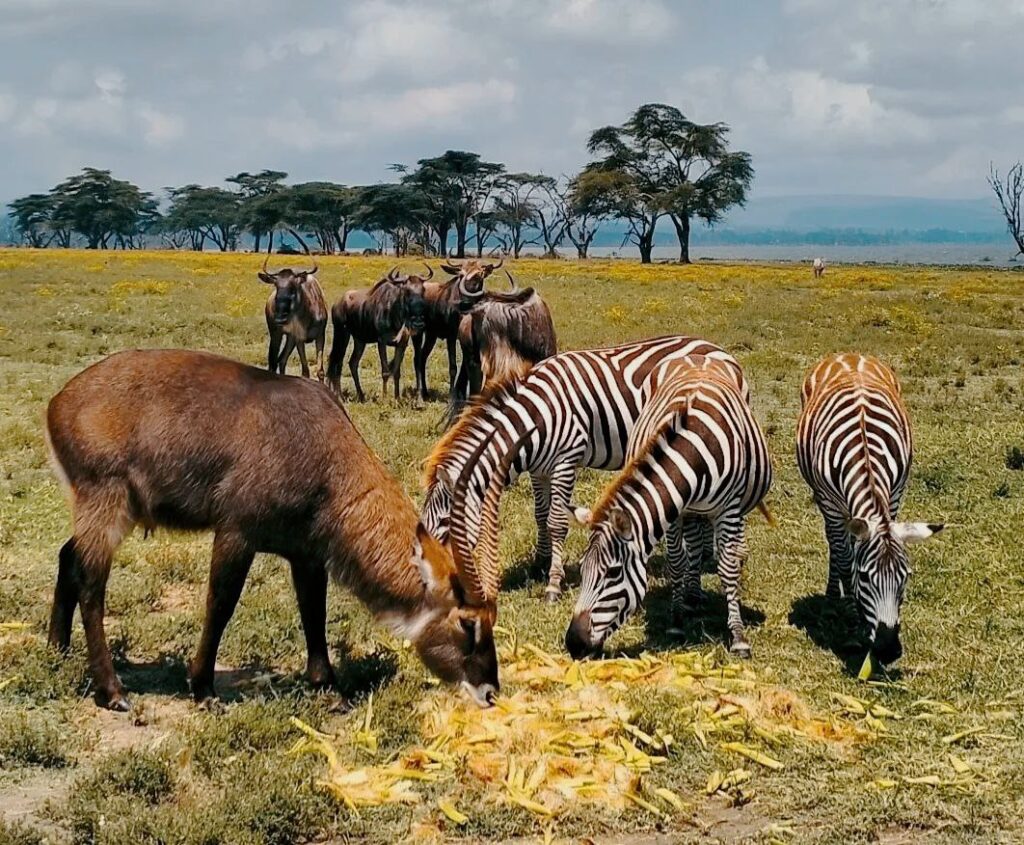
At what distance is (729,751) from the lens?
18.5ft

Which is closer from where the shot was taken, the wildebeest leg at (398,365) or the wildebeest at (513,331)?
the wildebeest at (513,331)

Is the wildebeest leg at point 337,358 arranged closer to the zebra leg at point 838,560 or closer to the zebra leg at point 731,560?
the zebra leg at point 838,560

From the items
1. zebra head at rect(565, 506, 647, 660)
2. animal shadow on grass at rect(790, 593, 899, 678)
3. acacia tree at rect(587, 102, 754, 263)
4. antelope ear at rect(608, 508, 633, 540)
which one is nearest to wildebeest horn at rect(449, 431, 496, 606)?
zebra head at rect(565, 506, 647, 660)

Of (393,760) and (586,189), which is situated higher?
(586,189)

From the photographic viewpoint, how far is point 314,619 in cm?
636

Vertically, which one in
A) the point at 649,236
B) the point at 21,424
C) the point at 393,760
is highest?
the point at 649,236

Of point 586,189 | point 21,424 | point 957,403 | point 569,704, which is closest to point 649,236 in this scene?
point 586,189

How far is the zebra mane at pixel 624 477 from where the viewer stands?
6672 millimetres

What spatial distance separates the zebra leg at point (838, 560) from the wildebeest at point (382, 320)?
9.53 metres

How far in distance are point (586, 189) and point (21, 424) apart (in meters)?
67.8

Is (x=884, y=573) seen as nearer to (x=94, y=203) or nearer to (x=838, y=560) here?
(x=838, y=560)

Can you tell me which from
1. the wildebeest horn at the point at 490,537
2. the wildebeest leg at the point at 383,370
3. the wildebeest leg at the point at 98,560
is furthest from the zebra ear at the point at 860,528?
the wildebeest leg at the point at 383,370

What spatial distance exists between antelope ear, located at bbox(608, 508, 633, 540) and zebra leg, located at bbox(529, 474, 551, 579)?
238 cm

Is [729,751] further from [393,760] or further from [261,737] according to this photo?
[261,737]
